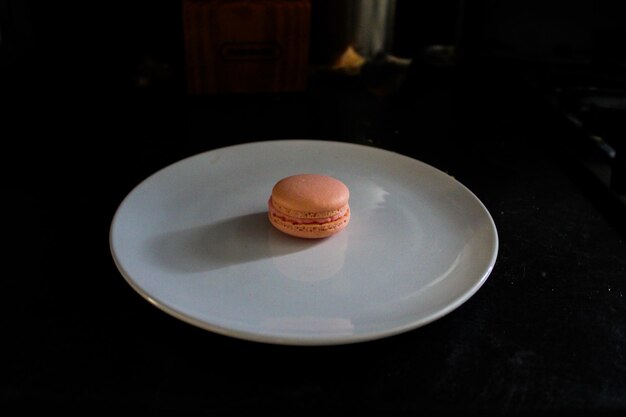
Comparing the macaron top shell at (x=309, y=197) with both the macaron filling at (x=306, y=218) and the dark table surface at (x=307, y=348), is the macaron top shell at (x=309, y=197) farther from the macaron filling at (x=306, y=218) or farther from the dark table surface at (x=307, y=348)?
the dark table surface at (x=307, y=348)

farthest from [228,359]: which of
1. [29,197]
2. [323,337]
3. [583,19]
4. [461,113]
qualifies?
[583,19]

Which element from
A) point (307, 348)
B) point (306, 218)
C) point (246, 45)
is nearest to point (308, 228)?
point (306, 218)

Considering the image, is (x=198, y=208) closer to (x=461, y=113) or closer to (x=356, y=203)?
(x=356, y=203)

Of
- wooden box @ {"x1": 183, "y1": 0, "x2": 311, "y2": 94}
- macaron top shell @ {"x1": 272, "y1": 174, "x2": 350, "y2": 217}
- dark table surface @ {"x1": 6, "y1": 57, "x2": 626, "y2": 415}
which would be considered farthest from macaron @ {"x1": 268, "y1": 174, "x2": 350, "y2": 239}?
wooden box @ {"x1": 183, "y1": 0, "x2": 311, "y2": 94}

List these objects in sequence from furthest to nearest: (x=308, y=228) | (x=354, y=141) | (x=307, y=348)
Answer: (x=354, y=141) → (x=308, y=228) → (x=307, y=348)

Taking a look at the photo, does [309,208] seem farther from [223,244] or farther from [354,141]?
[354,141]
